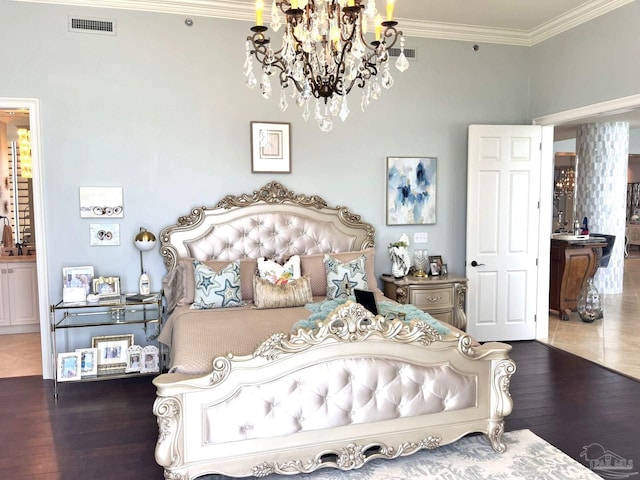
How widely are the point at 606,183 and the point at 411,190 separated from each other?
467 cm

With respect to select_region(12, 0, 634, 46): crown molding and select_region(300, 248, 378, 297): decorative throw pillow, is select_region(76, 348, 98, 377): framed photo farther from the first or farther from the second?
select_region(12, 0, 634, 46): crown molding

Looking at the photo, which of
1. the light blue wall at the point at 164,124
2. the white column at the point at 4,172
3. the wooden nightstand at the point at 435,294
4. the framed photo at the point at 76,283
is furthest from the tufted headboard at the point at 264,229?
the white column at the point at 4,172

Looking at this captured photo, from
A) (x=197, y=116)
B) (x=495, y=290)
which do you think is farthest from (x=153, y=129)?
(x=495, y=290)

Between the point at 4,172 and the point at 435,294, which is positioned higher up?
the point at 4,172

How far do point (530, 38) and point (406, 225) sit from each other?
7.95ft

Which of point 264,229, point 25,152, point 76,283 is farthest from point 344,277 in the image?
point 25,152

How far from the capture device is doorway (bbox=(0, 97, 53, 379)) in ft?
13.6

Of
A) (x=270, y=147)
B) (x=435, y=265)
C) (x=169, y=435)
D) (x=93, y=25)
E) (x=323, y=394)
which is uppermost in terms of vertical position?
(x=93, y=25)

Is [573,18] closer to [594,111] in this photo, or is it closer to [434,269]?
[594,111]

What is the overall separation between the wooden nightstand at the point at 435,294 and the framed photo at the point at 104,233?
255cm

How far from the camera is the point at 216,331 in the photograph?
318 cm

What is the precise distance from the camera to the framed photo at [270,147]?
463 cm

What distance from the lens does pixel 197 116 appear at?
177 inches

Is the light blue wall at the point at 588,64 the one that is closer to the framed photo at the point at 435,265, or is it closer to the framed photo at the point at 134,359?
the framed photo at the point at 435,265
